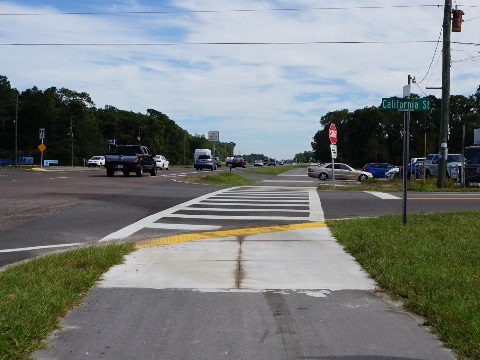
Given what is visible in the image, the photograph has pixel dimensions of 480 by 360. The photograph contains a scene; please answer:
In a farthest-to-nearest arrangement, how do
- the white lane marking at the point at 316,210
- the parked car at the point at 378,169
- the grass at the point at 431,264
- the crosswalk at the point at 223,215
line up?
the parked car at the point at 378,169, the white lane marking at the point at 316,210, the crosswalk at the point at 223,215, the grass at the point at 431,264

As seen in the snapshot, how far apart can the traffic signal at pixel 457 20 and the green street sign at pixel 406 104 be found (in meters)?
14.8

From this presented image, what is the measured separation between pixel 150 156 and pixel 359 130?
68354 millimetres

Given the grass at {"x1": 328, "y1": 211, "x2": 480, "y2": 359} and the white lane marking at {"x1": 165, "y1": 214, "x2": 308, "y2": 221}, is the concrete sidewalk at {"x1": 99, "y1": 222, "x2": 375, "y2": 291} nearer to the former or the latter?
the grass at {"x1": 328, "y1": 211, "x2": 480, "y2": 359}

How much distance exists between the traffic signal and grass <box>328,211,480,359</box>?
13.9 metres

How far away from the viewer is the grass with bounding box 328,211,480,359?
5430mm

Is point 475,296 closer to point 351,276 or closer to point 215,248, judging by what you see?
point 351,276

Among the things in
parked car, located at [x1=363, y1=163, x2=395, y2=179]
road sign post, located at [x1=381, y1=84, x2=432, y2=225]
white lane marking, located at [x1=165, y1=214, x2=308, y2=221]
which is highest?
road sign post, located at [x1=381, y1=84, x2=432, y2=225]

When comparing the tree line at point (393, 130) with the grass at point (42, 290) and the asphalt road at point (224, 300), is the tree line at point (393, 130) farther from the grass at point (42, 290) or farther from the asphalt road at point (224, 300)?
the grass at point (42, 290)

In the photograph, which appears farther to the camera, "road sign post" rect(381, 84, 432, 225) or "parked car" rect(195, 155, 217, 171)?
"parked car" rect(195, 155, 217, 171)

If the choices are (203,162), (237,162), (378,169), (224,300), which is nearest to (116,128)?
(237,162)

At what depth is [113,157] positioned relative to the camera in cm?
3684

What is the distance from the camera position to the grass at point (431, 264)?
17.8 ft

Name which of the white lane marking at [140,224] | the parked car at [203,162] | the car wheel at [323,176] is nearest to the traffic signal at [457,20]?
the white lane marking at [140,224]

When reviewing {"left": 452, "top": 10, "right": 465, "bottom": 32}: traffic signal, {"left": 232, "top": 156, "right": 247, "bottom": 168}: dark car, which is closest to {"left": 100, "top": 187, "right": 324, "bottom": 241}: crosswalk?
{"left": 452, "top": 10, "right": 465, "bottom": 32}: traffic signal
